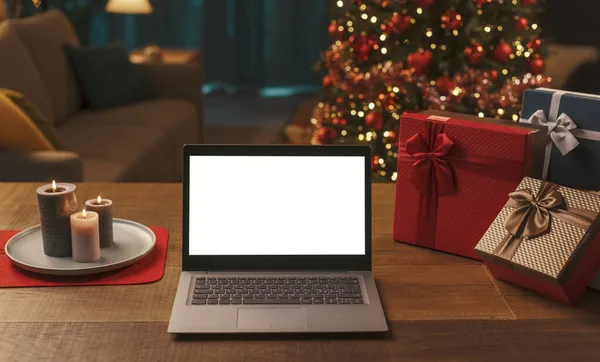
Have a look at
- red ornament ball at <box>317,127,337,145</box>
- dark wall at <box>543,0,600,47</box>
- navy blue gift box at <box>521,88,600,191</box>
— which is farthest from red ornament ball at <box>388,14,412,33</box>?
navy blue gift box at <box>521,88,600,191</box>

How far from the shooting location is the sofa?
2.17 m

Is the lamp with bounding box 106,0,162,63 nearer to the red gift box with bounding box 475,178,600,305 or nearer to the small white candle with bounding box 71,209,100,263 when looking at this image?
the small white candle with bounding box 71,209,100,263

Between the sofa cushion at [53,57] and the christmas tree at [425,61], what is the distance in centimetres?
131

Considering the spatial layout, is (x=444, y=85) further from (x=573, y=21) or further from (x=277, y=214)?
(x=277, y=214)

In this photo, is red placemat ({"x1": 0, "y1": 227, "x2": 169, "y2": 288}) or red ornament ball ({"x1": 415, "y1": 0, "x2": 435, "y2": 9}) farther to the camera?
red ornament ball ({"x1": 415, "y1": 0, "x2": 435, "y2": 9})

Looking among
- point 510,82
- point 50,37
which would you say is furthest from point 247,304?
point 50,37

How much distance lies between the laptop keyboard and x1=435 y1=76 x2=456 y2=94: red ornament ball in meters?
1.76

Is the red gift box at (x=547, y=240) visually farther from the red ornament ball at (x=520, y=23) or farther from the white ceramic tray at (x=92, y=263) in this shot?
the red ornament ball at (x=520, y=23)

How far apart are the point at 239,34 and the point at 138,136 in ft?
11.5

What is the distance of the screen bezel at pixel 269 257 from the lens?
1.10 metres

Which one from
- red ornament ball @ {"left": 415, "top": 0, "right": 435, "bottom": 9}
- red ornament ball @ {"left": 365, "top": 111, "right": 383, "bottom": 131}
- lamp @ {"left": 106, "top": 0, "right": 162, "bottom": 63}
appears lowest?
red ornament ball @ {"left": 365, "top": 111, "right": 383, "bottom": 131}

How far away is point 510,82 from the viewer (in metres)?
2.77

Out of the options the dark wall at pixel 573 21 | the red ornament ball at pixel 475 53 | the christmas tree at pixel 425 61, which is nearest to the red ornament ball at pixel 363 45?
the christmas tree at pixel 425 61

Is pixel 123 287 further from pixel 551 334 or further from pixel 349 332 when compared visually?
pixel 551 334
